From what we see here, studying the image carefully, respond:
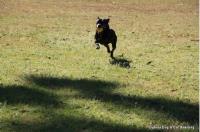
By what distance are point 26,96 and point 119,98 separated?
1.67 meters

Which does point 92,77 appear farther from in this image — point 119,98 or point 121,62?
point 121,62

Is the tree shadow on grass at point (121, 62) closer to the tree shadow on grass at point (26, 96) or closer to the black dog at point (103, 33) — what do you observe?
the black dog at point (103, 33)

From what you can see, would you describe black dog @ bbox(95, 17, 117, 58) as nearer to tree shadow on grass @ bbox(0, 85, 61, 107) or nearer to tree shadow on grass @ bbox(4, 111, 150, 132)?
tree shadow on grass @ bbox(0, 85, 61, 107)

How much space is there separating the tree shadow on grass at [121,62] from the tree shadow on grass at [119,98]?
1.97m

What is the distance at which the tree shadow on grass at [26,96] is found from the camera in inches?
350

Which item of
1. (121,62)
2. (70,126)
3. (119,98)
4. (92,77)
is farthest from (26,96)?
(121,62)

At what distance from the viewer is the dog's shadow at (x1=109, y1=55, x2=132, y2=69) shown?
1273 cm

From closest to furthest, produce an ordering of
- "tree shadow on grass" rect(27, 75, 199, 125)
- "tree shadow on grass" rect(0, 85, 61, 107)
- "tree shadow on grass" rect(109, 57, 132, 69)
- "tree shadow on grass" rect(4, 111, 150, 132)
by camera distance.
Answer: "tree shadow on grass" rect(4, 111, 150, 132) → "tree shadow on grass" rect(27, 75, 199, 125) → "tree shadow on grass" rect(0, 85, 61, 107) → "tree shadow on grass" rect(109, 57, 132, 69)

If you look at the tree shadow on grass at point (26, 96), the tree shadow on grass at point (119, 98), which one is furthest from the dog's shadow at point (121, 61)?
the tree shadow on grass at point (26, 96)

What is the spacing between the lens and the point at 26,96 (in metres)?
9.24

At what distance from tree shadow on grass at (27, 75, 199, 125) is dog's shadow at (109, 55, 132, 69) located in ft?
6.47

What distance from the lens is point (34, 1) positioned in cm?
3092

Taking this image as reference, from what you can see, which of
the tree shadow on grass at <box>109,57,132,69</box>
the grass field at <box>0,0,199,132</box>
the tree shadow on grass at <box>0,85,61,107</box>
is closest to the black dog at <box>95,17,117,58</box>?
the tree shadow on grass at <box>109,57,132,69</box>

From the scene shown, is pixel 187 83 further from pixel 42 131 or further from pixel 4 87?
pixel 42 131
